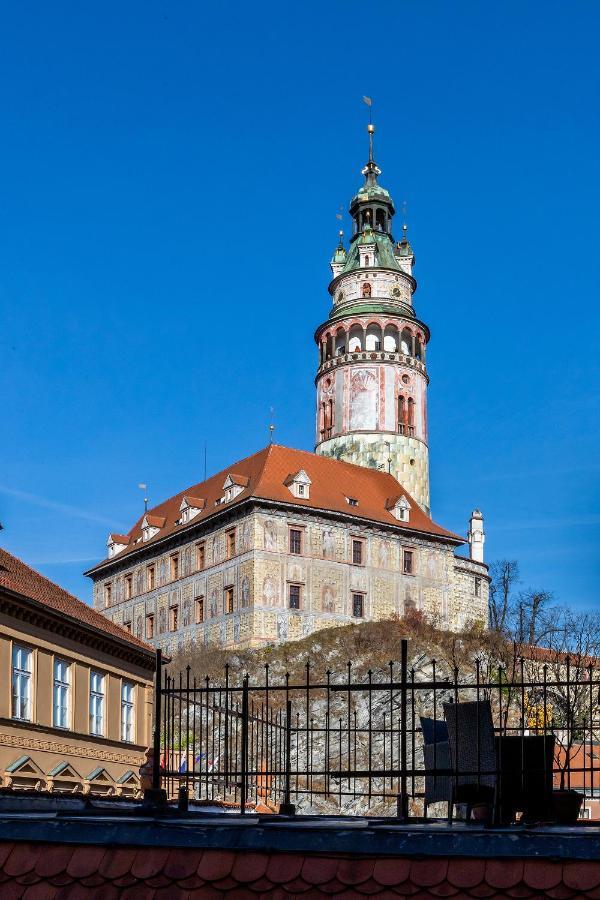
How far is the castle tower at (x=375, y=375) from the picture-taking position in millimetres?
77125

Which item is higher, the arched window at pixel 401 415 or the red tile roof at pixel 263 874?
the arched window at pixel 401 415

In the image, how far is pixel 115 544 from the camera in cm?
7938

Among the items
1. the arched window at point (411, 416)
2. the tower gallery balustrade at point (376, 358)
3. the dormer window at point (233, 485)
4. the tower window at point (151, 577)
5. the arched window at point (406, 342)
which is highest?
the arched window at point (406, 342)

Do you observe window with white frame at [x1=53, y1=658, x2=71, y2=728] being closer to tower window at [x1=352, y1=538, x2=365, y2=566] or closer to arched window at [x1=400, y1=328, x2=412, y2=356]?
tower window at [x1=352, y1=538, x2=365, y2=566]

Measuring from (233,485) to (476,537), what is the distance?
757 inches

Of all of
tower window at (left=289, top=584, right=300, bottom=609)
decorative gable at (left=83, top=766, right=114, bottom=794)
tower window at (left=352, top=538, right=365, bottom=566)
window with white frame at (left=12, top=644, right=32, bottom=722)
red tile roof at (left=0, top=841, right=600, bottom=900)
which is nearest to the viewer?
red tile roof at (left=0, top=841, right=600, bottom=900)

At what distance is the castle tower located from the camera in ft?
253

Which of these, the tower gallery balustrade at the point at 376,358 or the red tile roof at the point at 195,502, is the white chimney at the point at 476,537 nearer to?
the tower gallery balustrade at the point at 376,358

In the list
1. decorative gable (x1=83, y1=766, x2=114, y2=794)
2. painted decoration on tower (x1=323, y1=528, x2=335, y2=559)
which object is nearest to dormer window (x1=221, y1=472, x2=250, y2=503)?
painted decoration on tower (x1=323, y1=528, x2=335, y2=559)

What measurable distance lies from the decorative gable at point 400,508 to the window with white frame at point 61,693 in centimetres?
4256

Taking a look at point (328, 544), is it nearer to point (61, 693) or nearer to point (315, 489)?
point (315, 489)

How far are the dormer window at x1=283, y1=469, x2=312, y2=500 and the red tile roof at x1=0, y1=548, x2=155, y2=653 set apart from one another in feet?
110

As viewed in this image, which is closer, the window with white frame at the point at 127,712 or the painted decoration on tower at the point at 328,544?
the window with white frame at the point at 127,712

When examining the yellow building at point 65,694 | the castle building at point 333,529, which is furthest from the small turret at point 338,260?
the yellow building at point 65,694
